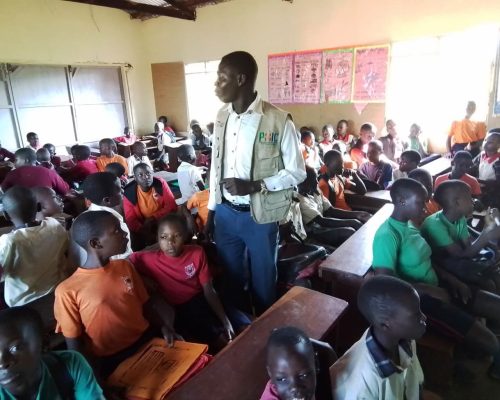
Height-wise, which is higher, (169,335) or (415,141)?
(415,141)

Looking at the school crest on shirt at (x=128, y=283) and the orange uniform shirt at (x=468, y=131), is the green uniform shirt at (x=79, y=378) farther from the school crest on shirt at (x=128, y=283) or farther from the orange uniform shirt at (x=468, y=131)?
the orange uniform shirt at (x=468, y=131)

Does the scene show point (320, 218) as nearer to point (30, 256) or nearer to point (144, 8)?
point (30, 256)

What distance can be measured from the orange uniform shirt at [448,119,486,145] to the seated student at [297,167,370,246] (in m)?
3.17

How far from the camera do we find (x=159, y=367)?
137 cm

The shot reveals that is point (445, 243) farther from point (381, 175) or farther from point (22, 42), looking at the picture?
point (22, 42)

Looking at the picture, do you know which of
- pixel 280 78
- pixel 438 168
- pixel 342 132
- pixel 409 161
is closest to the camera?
pixel 409 161

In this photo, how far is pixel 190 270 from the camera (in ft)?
6.17

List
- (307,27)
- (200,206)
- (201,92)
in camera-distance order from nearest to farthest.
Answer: (200,206)
(307,27)
(201,92)

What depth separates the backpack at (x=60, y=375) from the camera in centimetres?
108

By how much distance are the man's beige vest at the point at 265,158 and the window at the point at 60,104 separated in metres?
7.29

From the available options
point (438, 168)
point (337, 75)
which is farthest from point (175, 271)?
point (337, 75)

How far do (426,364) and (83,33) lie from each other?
30.2ft

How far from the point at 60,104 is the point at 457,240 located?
8478mm

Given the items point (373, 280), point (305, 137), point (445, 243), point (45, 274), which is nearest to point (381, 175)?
point (305, 137)
